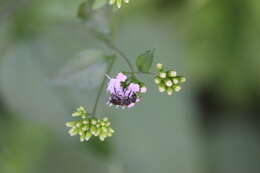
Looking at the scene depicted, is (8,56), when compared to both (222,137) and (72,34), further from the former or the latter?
(222,137)

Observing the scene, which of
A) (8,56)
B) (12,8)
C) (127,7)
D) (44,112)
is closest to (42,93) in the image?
(44,112)

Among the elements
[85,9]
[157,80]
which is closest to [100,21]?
[85,9]

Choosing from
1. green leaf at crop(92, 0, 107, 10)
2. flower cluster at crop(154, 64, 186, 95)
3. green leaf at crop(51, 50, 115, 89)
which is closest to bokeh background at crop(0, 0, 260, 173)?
green leaf at crop(51, 50, 115, 89)

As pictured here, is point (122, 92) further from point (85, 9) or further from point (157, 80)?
point (85, 9)

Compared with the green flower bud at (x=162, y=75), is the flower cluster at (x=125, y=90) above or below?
below

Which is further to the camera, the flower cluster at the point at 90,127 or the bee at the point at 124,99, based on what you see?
the flower cluster at the point at 90,127

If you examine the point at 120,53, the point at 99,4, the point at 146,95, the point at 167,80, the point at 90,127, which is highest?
the point at 146,95

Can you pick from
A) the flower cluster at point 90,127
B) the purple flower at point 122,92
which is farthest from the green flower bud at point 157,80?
the flower cluster at point 90,127

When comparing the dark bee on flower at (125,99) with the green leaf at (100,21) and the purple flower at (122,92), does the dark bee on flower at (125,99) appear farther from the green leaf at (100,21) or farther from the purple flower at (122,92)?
the green leaf at (100,21)
